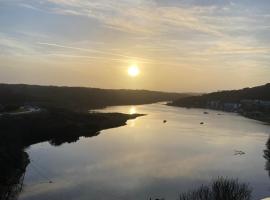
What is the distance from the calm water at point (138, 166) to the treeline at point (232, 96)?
8358 centimetres

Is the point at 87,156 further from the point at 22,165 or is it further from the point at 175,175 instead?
the point at 175,175

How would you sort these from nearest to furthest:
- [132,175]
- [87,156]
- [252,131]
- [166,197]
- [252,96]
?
1. [166,197]
2. [132,175]
3. [87,156]
4. [252,131]
5. [252,96]

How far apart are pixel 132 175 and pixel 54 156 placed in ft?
34.3

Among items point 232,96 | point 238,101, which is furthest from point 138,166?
point 232,96

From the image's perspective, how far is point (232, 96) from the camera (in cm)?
14825

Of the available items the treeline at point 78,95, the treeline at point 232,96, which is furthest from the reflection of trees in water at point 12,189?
the treeline at point 232,96

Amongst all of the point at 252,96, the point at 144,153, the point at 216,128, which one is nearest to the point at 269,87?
the point at 252,96

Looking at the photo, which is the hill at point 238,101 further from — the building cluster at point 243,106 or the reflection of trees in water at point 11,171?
the reflection of trees in water at point 11,171

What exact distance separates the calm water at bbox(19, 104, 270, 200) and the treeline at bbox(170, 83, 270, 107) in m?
83.6

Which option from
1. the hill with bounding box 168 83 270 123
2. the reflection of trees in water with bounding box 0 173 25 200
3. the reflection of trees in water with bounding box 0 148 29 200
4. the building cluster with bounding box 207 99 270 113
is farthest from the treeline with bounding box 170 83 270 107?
the reflection of trees in water with bounding box 0 173 25 200

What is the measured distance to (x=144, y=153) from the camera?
136 ft

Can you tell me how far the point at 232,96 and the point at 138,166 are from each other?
388 feet

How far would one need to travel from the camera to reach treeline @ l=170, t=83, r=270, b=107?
13725 centimetres

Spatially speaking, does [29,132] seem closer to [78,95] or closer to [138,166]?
[138,166]
